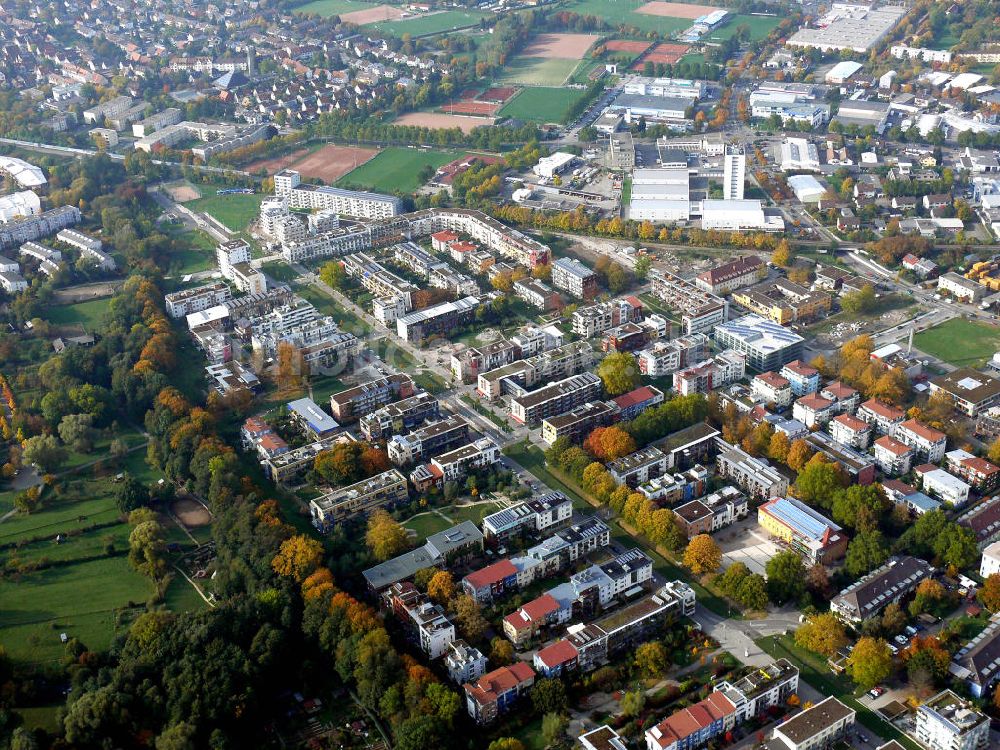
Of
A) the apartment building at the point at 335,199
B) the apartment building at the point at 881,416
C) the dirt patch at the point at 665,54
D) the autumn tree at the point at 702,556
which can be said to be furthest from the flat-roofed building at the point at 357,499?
the dirt patch at the point at 665,54

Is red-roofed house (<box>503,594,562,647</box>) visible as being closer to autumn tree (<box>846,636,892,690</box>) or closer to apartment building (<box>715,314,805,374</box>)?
autumn tree (<box>846,636,892,690</box>)

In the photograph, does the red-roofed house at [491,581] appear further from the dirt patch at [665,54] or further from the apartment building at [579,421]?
the dirt patch at [665,54]

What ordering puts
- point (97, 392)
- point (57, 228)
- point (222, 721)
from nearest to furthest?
point (222, 721) < point (97, 392) < point (57, 228)

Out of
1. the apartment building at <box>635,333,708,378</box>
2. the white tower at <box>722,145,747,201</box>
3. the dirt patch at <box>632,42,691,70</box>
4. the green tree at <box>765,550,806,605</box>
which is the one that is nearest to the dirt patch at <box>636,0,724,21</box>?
the dirt patch at <box>632,42,691,70</box>

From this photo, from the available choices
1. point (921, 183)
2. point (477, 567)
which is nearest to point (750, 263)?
point (921, 183)

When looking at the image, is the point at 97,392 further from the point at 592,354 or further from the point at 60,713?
the point at 592,354

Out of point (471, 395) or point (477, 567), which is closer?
point (477, 567)
